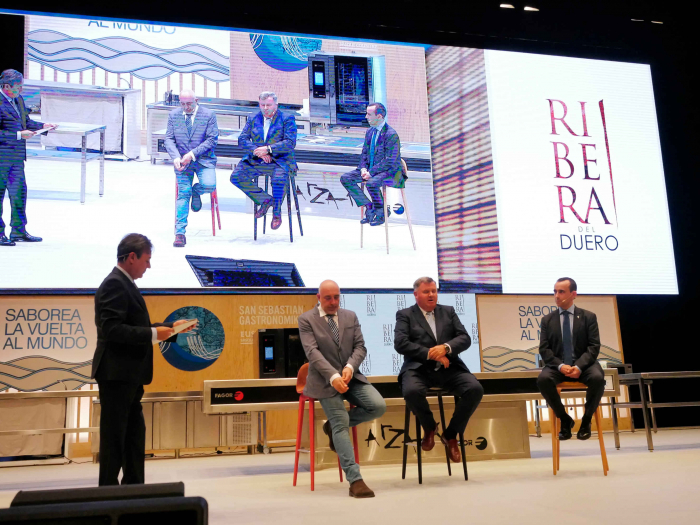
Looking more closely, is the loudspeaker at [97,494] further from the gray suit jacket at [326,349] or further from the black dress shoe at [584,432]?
the black dress shoe at [584,432]

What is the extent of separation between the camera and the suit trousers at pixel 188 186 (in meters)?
6.10

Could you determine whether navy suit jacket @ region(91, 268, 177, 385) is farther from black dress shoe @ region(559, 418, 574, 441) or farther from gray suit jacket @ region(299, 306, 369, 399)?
black dress shoe @ region(559, 418, 574, 441)

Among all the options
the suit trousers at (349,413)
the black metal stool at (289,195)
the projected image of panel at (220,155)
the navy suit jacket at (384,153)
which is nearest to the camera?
the suit trousers at (349,413)

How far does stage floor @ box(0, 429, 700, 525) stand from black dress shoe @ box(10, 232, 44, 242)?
2.00 meters

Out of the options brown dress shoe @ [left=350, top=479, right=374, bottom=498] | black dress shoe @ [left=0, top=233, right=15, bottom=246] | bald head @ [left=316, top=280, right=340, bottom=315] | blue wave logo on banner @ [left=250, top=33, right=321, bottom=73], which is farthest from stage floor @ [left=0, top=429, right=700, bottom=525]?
blue wave logo on banner @ [left=250, top=33, right=321, bottom=73]

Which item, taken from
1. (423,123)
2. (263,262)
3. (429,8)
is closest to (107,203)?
(263,262)

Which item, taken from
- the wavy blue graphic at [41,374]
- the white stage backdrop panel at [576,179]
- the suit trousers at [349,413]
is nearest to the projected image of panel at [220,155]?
the wavy blue graphic at [41,374]

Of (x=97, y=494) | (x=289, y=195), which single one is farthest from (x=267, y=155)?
(x=97, y=494)

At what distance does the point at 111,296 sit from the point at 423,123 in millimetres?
4750

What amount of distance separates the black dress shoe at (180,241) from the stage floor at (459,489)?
1.99m

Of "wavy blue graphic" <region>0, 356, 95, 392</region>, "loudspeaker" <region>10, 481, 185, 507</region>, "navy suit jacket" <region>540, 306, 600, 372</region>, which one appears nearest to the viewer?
"loudspeaker" <region>10, 481, 185, 507</region>

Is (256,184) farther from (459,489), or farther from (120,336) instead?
(459,489)

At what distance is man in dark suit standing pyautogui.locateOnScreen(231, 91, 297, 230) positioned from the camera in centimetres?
634

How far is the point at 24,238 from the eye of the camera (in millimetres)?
5742
